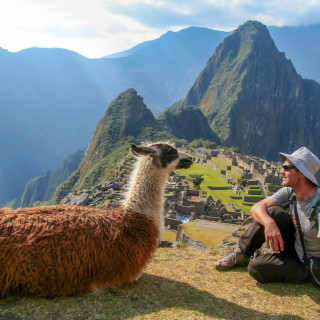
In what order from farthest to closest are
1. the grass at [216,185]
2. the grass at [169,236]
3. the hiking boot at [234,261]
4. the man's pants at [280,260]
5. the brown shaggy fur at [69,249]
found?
the grass at [216,185] → the grass at [169,236] → the hiking boot at [234,261] → the man's pants at [280,260] → the brown shaggy fur at [69,249]

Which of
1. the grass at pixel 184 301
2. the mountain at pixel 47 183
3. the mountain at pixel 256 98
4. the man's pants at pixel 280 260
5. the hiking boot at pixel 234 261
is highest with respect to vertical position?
the mountain at pixel 256 98

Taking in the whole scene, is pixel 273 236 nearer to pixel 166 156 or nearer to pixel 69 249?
pixel 166 156

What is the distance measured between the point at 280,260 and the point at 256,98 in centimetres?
14030

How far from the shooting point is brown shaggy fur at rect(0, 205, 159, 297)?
8.13ft

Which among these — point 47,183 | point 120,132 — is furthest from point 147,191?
point 47,183

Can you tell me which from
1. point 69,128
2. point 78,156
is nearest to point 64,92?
point 69,128

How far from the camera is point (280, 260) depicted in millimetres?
2895

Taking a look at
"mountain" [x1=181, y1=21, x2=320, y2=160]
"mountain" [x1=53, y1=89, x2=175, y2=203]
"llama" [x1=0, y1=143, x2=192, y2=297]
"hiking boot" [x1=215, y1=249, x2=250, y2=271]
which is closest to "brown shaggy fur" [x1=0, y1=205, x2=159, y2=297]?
"llama" [x1=0, y1=143, x2=192, y2=297]

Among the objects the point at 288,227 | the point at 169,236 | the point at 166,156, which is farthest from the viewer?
the point at 169,236

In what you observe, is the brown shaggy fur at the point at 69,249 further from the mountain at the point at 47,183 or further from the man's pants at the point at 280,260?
the mountain at the point at 47,183

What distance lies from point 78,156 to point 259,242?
11211 centimetres

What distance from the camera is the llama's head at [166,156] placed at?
329 cm

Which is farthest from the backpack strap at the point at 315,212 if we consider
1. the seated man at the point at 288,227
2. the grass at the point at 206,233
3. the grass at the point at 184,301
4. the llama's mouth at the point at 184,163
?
the grass at the point at 206,233

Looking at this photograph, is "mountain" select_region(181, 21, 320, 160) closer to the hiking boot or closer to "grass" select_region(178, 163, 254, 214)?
"grass" select_region(178, 163, 254, 214)
